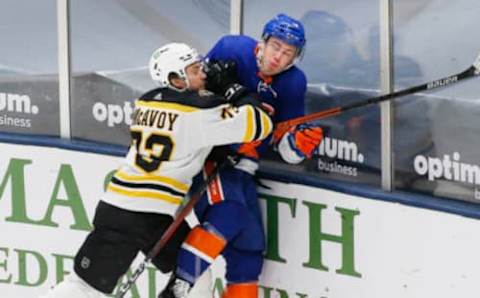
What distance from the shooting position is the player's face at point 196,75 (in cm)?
487

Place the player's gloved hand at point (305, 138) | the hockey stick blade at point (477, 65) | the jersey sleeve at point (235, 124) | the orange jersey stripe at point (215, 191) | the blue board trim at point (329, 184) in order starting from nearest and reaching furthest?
the hockey stick blade at point (477, 65) → the blue board trim at point (329, 184) → the jersey sleeve at point (235, 124) → the player's gloved hand at point (305, 138) → the orange jersey stripe at point (215, 191)

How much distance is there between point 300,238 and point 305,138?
1.22ft

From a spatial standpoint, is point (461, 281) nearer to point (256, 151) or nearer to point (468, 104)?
point (468, 104)

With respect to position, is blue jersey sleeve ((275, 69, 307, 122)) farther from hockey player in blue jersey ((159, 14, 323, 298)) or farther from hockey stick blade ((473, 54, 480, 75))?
hockey stick blade ((473, 54, 480, 75))

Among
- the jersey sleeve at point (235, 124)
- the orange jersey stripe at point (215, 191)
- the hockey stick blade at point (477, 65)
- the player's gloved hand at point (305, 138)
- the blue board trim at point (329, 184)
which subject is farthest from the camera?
the orange jersey stripe at point (215, 191)

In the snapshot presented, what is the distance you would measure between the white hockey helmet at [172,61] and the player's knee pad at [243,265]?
61 cm

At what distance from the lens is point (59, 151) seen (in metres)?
5.70

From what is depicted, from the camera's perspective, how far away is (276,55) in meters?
4.86

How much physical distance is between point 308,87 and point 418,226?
657mm

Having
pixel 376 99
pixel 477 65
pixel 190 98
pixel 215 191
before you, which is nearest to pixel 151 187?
pixel 215 191

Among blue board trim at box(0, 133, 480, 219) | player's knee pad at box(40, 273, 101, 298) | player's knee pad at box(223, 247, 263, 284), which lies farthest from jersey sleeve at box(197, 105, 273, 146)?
player's knee pad at box(40, 273, 101, 298)

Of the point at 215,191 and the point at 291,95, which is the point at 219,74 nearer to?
the point at 291,95

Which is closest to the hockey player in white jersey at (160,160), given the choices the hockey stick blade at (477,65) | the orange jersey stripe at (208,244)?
the orange jersey stripe at (208,244)

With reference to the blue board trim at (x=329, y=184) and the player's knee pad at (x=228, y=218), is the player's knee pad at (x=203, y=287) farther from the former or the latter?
the blue board trim at (x=329, y=184)
